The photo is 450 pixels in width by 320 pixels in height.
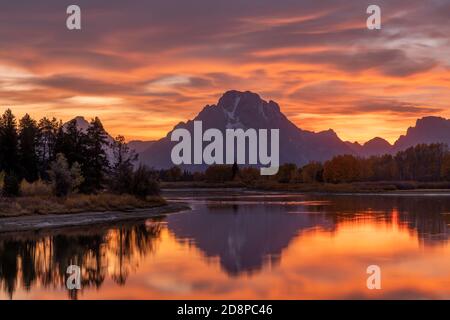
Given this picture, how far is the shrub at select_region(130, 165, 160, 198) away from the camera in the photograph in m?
76.9

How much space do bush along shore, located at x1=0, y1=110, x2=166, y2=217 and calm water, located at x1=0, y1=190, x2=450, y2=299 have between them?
27.4 feet

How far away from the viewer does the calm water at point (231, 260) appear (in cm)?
2453

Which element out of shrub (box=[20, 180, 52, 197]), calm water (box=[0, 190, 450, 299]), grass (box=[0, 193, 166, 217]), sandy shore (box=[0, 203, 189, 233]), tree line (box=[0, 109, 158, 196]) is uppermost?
tree line (box=[0, 109, 158, 196])

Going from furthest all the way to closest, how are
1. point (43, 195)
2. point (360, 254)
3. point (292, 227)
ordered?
point (43, 195), point (292, 227), point (360, 254)

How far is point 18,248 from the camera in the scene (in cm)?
3753

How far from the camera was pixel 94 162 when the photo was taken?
3371 inches

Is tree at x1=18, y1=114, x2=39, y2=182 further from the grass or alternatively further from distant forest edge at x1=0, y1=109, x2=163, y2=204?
the grass

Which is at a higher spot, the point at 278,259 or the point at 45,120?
the point at 45,120

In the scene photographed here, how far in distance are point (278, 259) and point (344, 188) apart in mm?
137369

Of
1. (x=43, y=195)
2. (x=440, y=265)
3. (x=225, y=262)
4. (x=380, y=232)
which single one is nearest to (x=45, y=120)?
(x=43, y=195)

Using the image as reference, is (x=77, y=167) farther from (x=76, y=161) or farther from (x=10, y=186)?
(x=10, y=186)

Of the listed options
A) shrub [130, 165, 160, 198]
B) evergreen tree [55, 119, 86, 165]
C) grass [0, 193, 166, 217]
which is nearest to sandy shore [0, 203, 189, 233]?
grass [0, 193, 166, 217]

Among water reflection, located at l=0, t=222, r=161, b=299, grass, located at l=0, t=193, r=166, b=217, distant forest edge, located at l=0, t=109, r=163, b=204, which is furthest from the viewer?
distant forest edge, located at l=0, t=109, r=163, b=204
